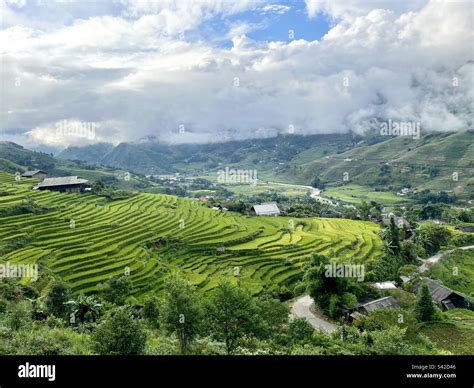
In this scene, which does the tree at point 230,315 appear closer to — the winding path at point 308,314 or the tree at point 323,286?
the winding path at point 308,314

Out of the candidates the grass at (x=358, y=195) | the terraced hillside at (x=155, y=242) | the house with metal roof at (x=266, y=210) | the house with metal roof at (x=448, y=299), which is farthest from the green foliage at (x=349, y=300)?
the grass at (x=358, y=195)

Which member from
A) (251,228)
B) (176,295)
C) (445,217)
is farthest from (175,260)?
(445,217)

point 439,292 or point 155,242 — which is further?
point 155,242

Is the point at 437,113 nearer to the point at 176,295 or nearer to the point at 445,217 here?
the point at 445,217

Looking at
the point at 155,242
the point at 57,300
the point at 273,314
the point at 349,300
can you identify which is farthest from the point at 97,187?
the point at 273,314

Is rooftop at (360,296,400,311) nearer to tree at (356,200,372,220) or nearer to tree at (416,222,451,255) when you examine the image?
tree at (416,222,451,255)

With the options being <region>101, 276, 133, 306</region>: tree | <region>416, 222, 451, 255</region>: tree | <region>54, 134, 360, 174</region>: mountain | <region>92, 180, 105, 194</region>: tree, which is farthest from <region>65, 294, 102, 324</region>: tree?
<region>54, 134, 360, 174</region>: mountain

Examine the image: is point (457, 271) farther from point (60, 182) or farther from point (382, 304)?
point (60, 182)
